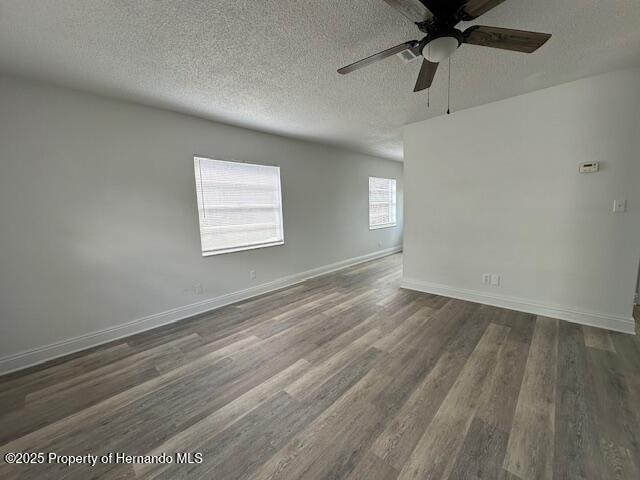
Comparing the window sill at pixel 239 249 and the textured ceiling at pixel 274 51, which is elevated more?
the textured ceiling at pixel 274 51

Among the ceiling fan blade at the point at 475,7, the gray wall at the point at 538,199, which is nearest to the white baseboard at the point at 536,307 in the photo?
the gray wall at the point at 538,199

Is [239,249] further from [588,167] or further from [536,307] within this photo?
[588,167]

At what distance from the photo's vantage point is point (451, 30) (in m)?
1.37

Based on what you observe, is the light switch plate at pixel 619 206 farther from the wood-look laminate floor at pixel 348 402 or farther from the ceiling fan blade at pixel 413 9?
the ceiling fan blade at pixel 413 9

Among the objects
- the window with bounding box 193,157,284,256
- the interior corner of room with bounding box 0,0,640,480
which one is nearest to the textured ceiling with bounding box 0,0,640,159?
the interior corner of room with bounding box 0,0,640,480

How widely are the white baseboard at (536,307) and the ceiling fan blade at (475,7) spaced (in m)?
2.98

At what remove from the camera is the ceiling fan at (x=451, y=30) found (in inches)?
48.7

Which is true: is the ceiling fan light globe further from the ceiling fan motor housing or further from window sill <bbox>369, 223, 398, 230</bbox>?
window sill <bbox>369, 223, 398, 230</bbox>

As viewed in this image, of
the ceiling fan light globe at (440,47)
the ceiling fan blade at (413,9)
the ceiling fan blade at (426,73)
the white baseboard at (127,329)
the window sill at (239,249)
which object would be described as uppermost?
the ceiling fan blade at (413,9)

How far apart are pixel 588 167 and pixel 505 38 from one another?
2016 millimetres

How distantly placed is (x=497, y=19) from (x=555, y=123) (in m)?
1.67

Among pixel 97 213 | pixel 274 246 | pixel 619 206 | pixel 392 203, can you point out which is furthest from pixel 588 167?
pixel 97 213

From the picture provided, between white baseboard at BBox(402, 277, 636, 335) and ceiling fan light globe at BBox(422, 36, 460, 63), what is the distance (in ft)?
9.42

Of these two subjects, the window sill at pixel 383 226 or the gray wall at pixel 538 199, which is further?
the window sill at pixel 383 226
